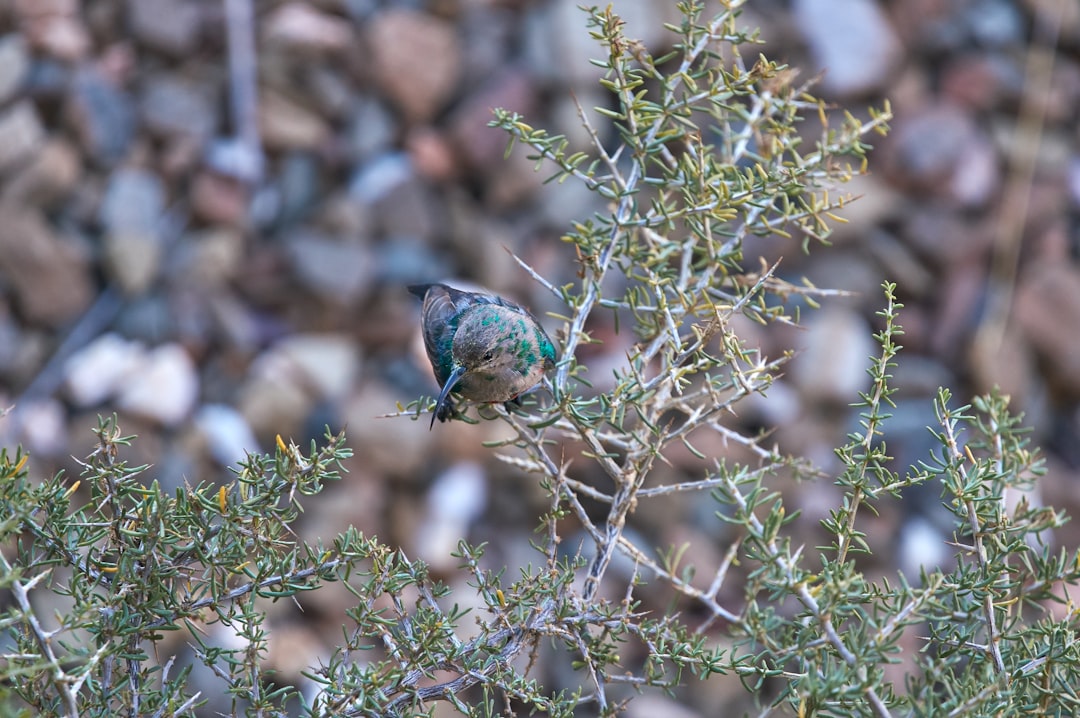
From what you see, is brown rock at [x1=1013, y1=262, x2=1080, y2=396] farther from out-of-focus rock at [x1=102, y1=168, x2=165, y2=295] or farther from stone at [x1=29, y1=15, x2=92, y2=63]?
stone at [x1=29, y1=15, x2=92, y2=63]

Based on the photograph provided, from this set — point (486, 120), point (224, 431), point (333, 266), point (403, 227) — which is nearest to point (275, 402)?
point (224, 431)

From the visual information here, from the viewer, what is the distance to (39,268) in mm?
6023

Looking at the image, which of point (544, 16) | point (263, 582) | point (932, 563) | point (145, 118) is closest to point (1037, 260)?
point (932, 563)

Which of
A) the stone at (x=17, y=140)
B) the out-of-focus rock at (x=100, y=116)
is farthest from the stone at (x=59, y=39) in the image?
the stone at (x=17, y=140)

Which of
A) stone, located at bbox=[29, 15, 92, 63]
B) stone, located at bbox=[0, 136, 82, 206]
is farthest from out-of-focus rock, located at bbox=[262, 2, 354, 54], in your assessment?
stone, located at bbox=[0, 136, 82, 206]

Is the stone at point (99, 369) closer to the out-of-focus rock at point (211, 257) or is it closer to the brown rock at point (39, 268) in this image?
the brown rock at point (39, 268)

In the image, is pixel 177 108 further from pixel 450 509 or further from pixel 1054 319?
pixel 1054 319

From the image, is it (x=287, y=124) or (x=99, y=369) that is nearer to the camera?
(x=99, y=369)

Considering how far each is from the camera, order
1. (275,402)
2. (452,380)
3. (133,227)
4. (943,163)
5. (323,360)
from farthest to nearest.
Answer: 1. (943,163)
2. (133,227)
3. (323,360)
4. (275,402)
5. (452,380)

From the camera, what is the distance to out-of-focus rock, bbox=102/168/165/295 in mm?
6109

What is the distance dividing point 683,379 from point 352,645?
0.81m

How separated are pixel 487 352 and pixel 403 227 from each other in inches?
Answer: 138

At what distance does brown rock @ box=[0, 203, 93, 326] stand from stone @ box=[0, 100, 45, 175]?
0.82 feet

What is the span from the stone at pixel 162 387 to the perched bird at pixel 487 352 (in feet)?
9.95
